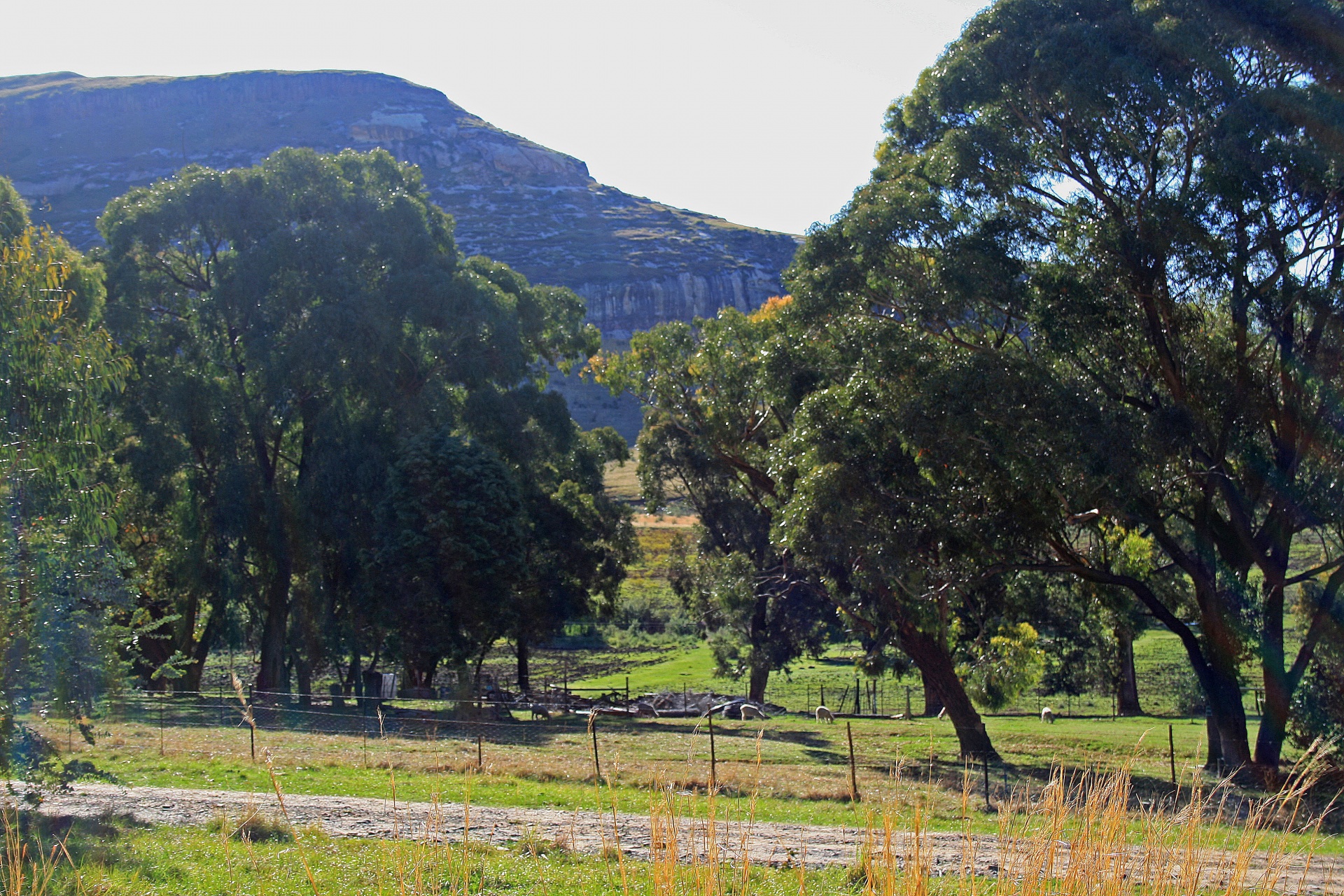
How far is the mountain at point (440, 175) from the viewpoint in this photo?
154750mm

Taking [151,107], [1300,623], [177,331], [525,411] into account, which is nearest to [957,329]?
[1300,623]

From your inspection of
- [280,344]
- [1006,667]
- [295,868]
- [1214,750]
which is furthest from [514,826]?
[280,344]

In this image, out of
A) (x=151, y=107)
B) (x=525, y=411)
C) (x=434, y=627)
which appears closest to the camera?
(x=434, y=627)

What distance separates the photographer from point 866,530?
17.2 metres

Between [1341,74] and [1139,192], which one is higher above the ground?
[1341,74]

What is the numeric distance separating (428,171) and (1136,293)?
180589mm

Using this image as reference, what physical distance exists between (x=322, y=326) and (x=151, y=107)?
7374 inches

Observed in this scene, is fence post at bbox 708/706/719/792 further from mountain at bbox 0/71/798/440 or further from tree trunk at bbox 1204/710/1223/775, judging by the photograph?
mountain at bbox 0/71/798/440

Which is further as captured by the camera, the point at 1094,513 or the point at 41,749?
the point at 1094,513

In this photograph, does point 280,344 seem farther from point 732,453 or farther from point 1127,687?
point 1127,687

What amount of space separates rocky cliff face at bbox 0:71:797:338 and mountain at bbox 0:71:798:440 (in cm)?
34

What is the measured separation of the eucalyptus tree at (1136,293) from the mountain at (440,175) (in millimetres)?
112891

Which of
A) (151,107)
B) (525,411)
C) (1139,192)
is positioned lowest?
(525,411)

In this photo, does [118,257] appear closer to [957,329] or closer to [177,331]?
[177,331]
